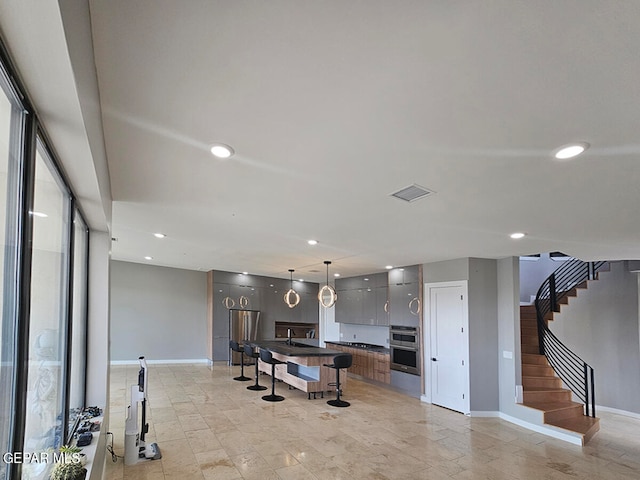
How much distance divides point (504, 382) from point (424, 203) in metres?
4.62

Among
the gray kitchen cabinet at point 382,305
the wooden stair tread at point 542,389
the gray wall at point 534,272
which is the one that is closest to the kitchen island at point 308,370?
the gray kitchen cabinet at point 382,305

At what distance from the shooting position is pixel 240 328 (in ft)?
36.8

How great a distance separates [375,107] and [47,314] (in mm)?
2200

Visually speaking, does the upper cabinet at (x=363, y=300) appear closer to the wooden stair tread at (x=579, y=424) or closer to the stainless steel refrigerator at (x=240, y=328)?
the stainless steel refrigerator at (x=240, y=328)

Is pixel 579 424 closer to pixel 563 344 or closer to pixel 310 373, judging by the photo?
pixel 563 344

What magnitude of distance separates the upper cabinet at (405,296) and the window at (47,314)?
653 centimetres

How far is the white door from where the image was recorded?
683 centimetres

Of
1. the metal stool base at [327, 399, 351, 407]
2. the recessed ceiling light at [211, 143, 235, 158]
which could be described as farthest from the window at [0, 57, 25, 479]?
the metal stool base at [327, 399, 351, 407]

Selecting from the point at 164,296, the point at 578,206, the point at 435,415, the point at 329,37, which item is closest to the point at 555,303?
the point at 435,415

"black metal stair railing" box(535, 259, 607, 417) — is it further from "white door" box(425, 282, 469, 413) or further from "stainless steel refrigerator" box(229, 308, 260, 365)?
"stainless steel refrigerator" box(229, 308, 260, 365)

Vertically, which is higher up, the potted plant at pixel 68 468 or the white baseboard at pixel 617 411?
the potted plant at pixel 68 468

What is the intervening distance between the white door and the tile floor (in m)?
0.33

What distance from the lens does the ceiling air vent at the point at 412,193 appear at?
3318 millimetres

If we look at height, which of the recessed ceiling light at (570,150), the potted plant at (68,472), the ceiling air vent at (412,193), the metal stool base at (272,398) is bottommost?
the metal stool base at (272,398)
